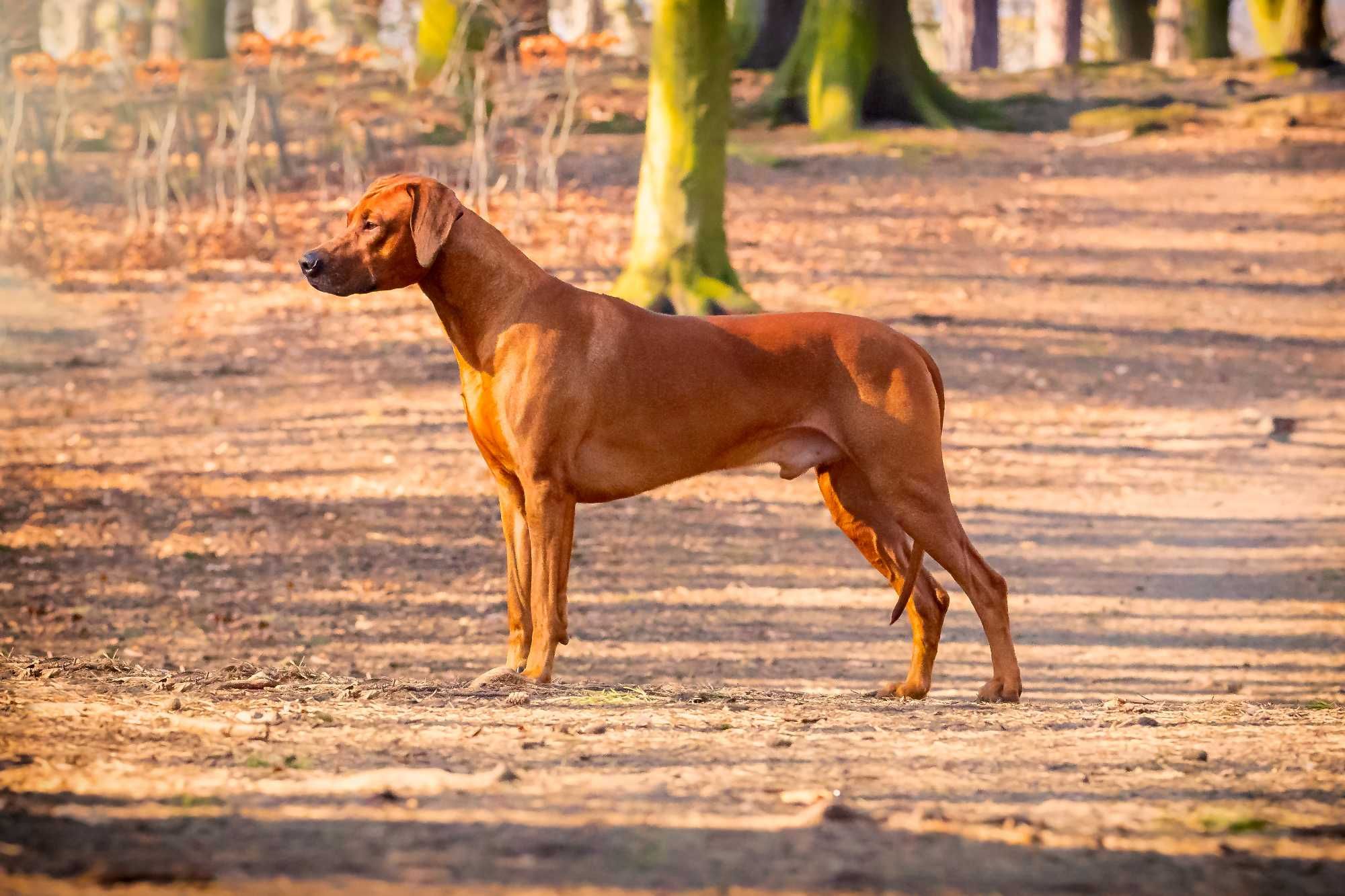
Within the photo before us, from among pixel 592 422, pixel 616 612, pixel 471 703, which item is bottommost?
pixel 616 612

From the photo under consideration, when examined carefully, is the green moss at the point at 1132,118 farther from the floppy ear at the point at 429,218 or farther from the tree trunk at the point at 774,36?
the floppy ear at the point at 429,218

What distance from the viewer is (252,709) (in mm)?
5578

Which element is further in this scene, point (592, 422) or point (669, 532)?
point (669, 532)

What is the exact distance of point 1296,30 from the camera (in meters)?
23.5

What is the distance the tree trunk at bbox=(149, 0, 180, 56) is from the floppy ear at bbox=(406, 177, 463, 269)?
34.7 metres

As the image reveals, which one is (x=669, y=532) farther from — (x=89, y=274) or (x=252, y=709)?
(x=89, y=274)

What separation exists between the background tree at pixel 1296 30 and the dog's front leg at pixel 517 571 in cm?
1989

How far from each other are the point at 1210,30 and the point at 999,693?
71.0 feet

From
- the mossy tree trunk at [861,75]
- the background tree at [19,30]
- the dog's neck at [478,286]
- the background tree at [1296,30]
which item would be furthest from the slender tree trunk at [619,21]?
the dog's neck at [478,286]

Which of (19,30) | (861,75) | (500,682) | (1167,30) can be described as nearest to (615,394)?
(500,682)

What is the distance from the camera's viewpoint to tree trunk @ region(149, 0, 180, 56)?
38688 millimetres

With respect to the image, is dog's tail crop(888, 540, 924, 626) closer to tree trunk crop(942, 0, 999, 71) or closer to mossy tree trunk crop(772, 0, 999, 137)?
mossy tree trunk crop(772, 0, 999, 137)

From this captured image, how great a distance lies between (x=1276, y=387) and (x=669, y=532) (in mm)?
6242

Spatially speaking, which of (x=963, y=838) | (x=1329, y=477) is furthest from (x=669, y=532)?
(x=963, y=838)
